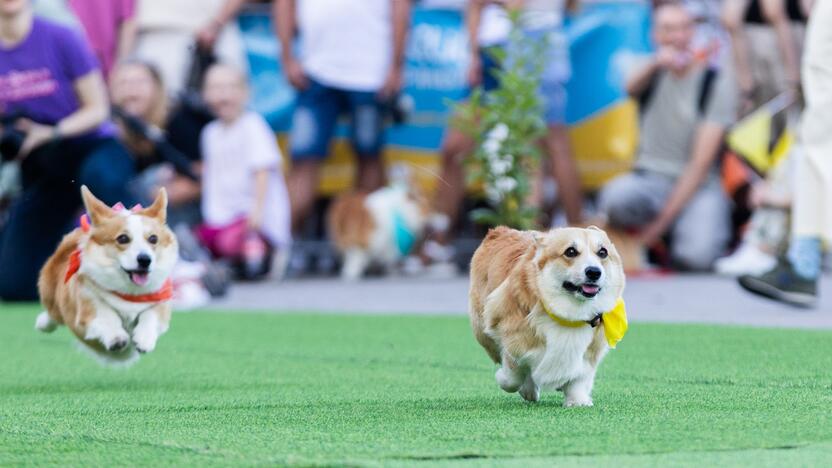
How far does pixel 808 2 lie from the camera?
A: 12.0m

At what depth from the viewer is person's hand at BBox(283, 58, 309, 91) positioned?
1248cm

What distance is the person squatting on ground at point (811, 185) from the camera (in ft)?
27.2

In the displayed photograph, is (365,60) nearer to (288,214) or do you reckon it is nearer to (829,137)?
(288,214)

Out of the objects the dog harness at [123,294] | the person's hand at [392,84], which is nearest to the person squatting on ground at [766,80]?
the person's hand at [392,84]

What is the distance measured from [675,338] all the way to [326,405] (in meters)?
2.66

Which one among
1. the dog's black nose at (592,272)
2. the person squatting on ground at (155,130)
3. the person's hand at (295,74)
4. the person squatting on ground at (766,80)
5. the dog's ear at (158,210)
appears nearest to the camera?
the dog's black nose at (592,272)

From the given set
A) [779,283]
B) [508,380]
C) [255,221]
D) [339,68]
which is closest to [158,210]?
[508,380]

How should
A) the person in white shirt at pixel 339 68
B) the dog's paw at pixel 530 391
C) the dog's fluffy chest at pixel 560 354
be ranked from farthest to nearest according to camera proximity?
the person in white shirt at pixel 339 68
the dog's paw at pixel 530 391
the dog's fluffy chest at pixel 560 354

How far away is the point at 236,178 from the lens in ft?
40.9

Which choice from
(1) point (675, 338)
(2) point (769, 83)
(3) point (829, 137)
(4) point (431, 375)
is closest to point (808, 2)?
(2) point (769, 83)

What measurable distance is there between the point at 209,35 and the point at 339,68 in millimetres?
1109

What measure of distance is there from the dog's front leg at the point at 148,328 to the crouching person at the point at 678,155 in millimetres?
6595

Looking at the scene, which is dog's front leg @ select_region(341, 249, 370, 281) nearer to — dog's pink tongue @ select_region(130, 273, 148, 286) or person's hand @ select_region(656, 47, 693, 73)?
person's hand @ select_region(656, 47, 693, 73)

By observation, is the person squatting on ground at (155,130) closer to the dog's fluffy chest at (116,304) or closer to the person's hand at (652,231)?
the person's hand at (652,231)
